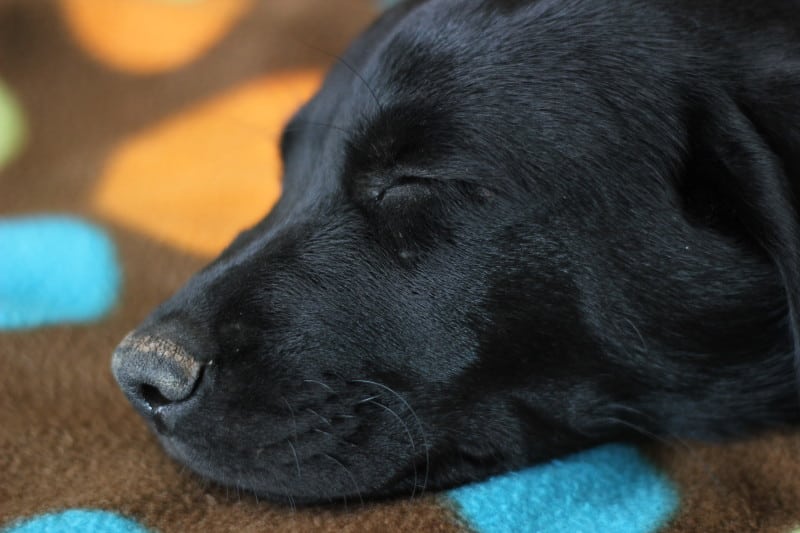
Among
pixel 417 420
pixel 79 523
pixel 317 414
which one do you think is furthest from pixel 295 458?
pixel 79 523

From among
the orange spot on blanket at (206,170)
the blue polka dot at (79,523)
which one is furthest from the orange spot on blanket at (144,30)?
the blue polka dot at (79,523)

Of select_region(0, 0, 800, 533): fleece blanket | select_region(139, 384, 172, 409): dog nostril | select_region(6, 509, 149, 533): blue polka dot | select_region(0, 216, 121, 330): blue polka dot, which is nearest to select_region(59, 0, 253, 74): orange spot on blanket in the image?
select_region(0, 0, 800, 533): fleece blanket

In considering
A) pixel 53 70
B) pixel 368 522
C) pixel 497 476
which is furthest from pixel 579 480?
pixel 53 70

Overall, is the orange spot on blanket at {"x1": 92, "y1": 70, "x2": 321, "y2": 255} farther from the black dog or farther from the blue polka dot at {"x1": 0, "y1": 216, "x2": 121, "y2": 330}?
the black dog

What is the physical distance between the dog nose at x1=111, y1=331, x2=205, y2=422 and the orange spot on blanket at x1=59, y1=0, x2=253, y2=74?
170cm

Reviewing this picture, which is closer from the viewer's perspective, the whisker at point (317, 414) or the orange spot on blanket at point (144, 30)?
the whisker at point (317, 414)

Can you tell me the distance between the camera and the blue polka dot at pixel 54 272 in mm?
1824

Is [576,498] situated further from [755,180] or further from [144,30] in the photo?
[144,30]

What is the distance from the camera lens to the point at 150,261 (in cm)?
205

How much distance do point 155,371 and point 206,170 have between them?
4.19ft

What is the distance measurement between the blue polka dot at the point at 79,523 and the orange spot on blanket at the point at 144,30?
1833 millimetres

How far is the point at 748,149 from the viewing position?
125cm

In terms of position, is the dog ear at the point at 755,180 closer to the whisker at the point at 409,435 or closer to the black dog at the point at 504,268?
the black dog at the point at 504,268

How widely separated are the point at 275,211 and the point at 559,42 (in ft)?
1.65
